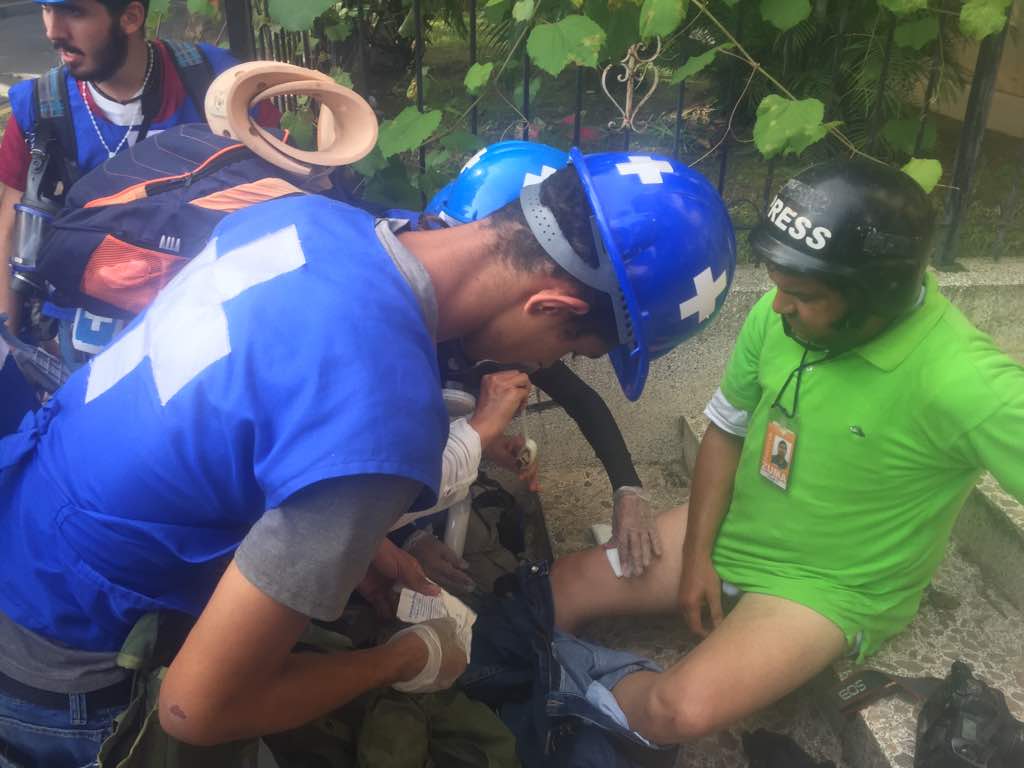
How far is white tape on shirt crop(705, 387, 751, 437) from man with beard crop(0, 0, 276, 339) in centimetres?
171

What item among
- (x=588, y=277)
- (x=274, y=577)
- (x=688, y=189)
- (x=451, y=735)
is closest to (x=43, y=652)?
(x=274, y=577)

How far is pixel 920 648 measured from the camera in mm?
2334

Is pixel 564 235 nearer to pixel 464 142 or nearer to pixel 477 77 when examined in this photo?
pixel 477 77

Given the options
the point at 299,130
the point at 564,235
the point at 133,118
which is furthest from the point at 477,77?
the point at 564,235

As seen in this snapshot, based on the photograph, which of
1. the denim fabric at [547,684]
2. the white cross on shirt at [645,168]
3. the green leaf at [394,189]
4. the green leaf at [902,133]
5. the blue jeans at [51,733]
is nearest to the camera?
the blue jeans at [51,733]

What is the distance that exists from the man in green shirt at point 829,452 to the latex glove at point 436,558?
0.54 m

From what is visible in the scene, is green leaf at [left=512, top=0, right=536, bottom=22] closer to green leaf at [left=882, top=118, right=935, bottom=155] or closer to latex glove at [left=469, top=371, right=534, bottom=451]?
latex glove at [left=469, top=371, right=534, bottom=451]

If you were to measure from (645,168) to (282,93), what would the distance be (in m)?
1.09

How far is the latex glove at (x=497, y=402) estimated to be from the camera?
2.06 meters

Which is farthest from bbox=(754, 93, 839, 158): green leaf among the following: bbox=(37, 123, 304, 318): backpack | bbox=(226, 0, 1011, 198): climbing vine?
bbox=(37, 123, 304, 318): backpack

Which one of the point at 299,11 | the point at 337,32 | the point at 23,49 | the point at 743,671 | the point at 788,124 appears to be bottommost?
the point at 23,49

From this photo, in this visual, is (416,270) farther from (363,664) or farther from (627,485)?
(627,485)

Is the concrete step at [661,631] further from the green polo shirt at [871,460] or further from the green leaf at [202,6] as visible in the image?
the green leaf at [202,6]

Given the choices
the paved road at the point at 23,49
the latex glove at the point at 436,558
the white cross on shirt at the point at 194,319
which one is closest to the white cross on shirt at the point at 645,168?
the white cross on shirt at the point at 194,319
